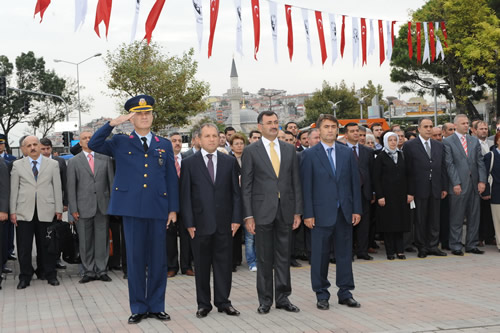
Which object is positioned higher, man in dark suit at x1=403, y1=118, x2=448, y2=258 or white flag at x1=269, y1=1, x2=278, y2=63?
white flag at x1=269, y1=1, x2=278, y2=63

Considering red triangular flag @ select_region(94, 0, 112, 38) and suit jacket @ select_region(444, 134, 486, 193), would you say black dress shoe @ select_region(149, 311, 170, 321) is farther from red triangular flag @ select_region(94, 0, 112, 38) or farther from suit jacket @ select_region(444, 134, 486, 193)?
suit jacket @ select_region(444, 134, 486, 193)

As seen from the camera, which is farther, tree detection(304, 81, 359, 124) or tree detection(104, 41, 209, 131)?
tree detection(304, 81, 359, 124)

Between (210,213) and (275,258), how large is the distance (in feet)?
2.95

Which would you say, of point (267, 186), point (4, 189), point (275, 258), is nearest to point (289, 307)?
point (275, 258)

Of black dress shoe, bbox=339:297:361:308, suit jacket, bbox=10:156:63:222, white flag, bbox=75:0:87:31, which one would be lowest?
black dress shoe, bbox=339:297:361:308

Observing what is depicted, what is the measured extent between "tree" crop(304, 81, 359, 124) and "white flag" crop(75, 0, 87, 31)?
66.9 metres

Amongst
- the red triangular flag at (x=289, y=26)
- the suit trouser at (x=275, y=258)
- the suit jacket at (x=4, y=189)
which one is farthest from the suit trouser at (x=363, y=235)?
the red triangular flag at (x=289, y=26)

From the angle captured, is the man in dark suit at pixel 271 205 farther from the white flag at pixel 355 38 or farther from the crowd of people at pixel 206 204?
the white flag at pixel 355 38

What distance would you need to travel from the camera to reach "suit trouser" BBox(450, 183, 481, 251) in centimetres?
1002

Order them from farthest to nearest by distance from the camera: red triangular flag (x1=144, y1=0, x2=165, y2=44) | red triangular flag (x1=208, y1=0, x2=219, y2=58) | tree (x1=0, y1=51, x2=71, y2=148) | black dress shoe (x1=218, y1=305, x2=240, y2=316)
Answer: tree (x1=0, y1=51, x2=71, y2=148)
red triangular flag (x1=208, y1=0, x2=219, y2=58)
red triangular flag (x1=144, y1=0, x2=165, y2=44)
black dress shoe (x1=218, y1=305, x2=240, y2=316)

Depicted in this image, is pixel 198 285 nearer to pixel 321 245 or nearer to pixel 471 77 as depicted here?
pixel 321 245

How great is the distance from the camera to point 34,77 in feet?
225

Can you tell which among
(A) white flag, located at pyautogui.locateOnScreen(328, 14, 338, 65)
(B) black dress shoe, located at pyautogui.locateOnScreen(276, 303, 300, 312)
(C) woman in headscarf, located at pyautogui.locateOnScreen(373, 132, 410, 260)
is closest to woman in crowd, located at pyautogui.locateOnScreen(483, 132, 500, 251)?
(C) woman in headscarf, located at pyautogui.locateOnScreen(373, 132, 410, 260)

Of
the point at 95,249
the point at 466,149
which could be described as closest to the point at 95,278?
the point at 95,249
